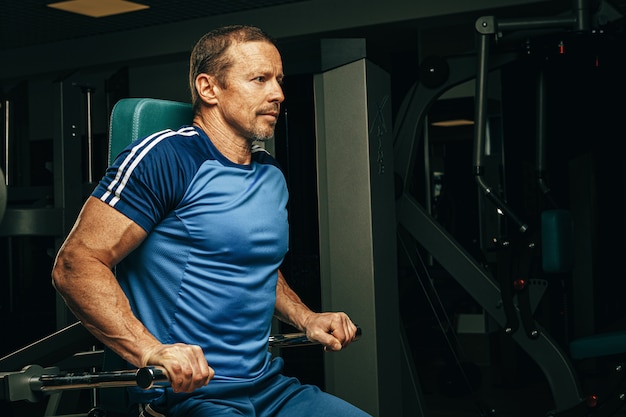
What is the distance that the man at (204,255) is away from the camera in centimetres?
119

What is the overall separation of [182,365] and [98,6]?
502cm

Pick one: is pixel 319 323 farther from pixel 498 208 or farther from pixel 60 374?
pixel 498 208

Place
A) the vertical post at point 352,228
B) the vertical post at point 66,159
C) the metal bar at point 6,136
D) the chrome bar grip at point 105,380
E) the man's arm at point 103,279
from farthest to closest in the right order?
the metal bar at point 6,136 < the vertical post at point 66,159 < the vertical post at point 352,228 < the man's arm at point 103,279 < the chrome bar grip at point 105,380

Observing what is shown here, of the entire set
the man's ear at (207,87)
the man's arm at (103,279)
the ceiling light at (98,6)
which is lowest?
the man's arm at (103,279)

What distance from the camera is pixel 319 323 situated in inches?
→ 57.5

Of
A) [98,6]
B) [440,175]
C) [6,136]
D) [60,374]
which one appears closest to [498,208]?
[60,374]

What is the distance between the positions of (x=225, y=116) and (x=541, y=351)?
175 cm

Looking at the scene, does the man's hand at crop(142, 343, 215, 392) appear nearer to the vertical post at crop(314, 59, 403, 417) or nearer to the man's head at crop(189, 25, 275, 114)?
the man's head at crop(189, 25, 275, 114)

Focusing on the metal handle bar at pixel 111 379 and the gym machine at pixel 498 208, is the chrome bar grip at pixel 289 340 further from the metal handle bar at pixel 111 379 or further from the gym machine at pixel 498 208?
the gym machine at pixel 498 208

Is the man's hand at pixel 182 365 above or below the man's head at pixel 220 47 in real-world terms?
below

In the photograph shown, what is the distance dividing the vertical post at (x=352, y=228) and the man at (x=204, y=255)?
0.55 metres

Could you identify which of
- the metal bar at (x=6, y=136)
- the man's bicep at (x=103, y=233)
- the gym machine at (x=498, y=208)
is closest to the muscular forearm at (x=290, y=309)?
the man's bicep at (x=103, y=233)

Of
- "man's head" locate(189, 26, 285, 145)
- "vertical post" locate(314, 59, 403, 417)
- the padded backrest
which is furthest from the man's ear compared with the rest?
"vertical post" locate(314, 59, 403, 417)

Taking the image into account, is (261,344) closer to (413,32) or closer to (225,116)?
(225,116)
